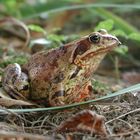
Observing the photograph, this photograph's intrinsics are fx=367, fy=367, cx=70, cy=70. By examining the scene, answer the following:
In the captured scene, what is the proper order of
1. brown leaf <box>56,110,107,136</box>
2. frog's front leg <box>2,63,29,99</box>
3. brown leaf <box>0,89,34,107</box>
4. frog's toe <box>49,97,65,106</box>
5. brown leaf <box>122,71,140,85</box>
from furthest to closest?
brown leaf <box>122,71,140,85</box> → frog's front leg <box>2,63,29,99</box> → frog's toe <box>49,97,65,106</box> → brown leaf <box>0,89,34,107</box> → brown leaf <box>56,110,107,136</box>

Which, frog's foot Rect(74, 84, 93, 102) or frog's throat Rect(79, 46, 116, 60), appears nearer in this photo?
frog's throat Rect(79, 46, 116, 60)

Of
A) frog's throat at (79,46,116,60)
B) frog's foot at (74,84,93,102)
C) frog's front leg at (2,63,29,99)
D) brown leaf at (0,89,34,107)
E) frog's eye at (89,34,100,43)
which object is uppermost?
frog's eye at (89,34,100,43)

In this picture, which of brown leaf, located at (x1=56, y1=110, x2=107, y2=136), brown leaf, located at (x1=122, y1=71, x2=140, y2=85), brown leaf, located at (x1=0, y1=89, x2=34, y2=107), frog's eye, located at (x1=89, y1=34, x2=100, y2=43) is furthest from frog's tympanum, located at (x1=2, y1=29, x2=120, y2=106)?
brown leaf, located at (x1=122, y1=71, x2=140, y2=85)

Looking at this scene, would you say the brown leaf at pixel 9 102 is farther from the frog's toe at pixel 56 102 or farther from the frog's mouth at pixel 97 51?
the frog's mouth at pixel 97 51

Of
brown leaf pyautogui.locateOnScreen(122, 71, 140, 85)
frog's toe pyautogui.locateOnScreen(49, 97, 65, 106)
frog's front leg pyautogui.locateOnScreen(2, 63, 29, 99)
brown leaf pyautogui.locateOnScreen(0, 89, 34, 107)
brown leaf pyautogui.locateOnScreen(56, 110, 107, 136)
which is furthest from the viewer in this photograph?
brown leaf pyautogui.locateOnScreen(122, 71, 140, 85)

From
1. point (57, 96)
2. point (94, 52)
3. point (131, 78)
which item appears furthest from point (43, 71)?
point (131, 78)

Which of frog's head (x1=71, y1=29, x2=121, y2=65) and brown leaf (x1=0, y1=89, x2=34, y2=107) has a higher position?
frog's head (x1=71, y1=29, x2=121, y2=65)

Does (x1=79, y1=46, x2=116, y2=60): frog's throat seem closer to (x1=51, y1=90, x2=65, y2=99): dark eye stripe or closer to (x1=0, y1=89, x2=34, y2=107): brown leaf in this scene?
(x1=51, y1=90, x2=65, y2=99): dark eye stripe

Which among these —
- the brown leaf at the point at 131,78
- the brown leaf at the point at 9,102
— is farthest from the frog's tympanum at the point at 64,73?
the brown leaf at the point at 131,78

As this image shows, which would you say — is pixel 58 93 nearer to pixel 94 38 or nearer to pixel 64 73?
pixel 64 73
